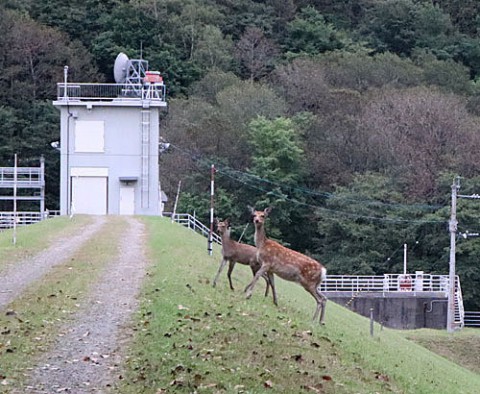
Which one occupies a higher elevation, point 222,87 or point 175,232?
point 222,87

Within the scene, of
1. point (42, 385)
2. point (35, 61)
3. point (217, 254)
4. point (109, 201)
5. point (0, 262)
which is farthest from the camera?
point (35, 61)

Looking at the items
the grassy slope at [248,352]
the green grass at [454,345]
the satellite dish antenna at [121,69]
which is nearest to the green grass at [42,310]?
the grassy slope at [248,352]

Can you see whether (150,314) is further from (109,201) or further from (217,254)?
(109,201)

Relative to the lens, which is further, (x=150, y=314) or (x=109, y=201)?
(x=109, y=201)

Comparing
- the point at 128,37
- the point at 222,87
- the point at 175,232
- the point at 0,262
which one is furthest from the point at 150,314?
the point at 128,37

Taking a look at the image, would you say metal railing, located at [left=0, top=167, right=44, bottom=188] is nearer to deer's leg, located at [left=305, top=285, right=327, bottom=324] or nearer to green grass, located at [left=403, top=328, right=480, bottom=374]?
green grass, located at [left=403, top=328, right=480, bottom=374]

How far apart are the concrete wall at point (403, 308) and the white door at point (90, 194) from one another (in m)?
9.47

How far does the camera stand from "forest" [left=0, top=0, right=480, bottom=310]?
54750 mm

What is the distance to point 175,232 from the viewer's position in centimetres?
3538

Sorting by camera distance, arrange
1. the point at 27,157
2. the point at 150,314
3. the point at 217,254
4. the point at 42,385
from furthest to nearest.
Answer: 1. the point at 27,157
2. the point at 217,254
3. the point at 150,314
4. the point at 42,385

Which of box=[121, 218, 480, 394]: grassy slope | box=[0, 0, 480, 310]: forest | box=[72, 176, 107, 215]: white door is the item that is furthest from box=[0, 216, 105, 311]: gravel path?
box=[0, 0, 480, 310]: forest

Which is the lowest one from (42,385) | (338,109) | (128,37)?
(42,385)

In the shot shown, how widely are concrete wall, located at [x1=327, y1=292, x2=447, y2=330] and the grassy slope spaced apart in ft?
84.5

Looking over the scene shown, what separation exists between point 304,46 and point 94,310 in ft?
207
